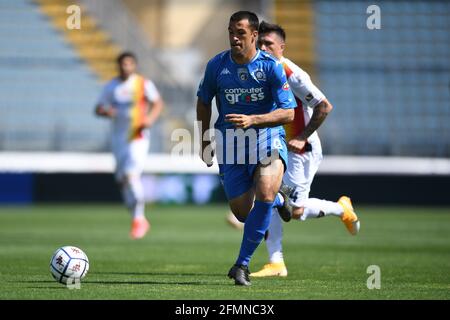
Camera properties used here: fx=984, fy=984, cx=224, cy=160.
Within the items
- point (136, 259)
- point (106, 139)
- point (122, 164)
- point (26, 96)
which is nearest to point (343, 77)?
point (106, 139)

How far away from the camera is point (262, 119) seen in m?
7.75

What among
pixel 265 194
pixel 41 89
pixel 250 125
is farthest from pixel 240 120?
pixel 41 89

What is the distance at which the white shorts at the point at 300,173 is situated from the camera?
951 centimetres

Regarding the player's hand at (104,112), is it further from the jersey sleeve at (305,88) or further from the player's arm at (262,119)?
the player's arm at (262,119)

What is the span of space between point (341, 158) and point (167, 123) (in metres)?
4.65

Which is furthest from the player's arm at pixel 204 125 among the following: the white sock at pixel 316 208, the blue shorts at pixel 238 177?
the white sock at pixel 316 208

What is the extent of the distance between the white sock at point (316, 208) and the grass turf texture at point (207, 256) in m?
0.54

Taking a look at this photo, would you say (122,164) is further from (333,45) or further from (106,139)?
(333,45)

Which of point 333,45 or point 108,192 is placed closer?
point 108,192

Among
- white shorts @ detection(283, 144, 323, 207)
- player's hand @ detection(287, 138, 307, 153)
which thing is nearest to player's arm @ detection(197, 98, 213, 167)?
player's hand @ detection(287, 138, 307, 153)

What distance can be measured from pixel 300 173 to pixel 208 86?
72.5 inches

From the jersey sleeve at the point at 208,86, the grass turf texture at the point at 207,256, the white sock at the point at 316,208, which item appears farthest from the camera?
the white sock at the point at 316,208

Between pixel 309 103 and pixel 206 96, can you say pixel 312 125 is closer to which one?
pixel 309 103

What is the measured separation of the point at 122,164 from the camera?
1473 cm
